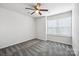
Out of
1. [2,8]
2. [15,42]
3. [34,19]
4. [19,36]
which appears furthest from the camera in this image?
[34,19]

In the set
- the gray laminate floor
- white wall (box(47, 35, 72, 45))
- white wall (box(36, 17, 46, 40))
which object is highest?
white wall (box(36, 17, 46, 40))

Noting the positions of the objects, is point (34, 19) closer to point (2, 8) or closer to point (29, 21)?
point (29, 21)

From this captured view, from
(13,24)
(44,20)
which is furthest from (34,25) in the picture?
(13,24)

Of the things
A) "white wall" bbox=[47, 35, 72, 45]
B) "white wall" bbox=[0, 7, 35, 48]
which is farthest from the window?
"white wall" bbox=[0, 7, 35, 48]

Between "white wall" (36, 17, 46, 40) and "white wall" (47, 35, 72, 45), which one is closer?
"white wall" (47, 35, 72, 45)

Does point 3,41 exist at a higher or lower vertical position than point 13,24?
lower

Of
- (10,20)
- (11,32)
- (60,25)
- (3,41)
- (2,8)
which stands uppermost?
(2,8)

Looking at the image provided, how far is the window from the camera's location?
13.2 ft

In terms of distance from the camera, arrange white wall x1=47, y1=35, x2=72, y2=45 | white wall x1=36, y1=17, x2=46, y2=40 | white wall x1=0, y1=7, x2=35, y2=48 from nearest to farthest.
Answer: white wall x1=0, y1=7, x2=35, y2=48, white wall x1=47, y1=35, x2=72, y2=45, white wall x1=36, y1=17, x2=46, y2=40

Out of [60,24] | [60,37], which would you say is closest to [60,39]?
[60,37]

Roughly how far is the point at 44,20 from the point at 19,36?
2416 millimetres

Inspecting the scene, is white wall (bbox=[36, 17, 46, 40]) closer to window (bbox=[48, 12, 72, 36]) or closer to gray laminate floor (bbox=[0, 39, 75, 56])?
window (bbox=[48, 12, 72, 36])

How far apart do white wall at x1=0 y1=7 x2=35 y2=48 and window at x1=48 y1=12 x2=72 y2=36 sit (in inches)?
74.8

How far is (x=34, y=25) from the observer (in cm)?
611
